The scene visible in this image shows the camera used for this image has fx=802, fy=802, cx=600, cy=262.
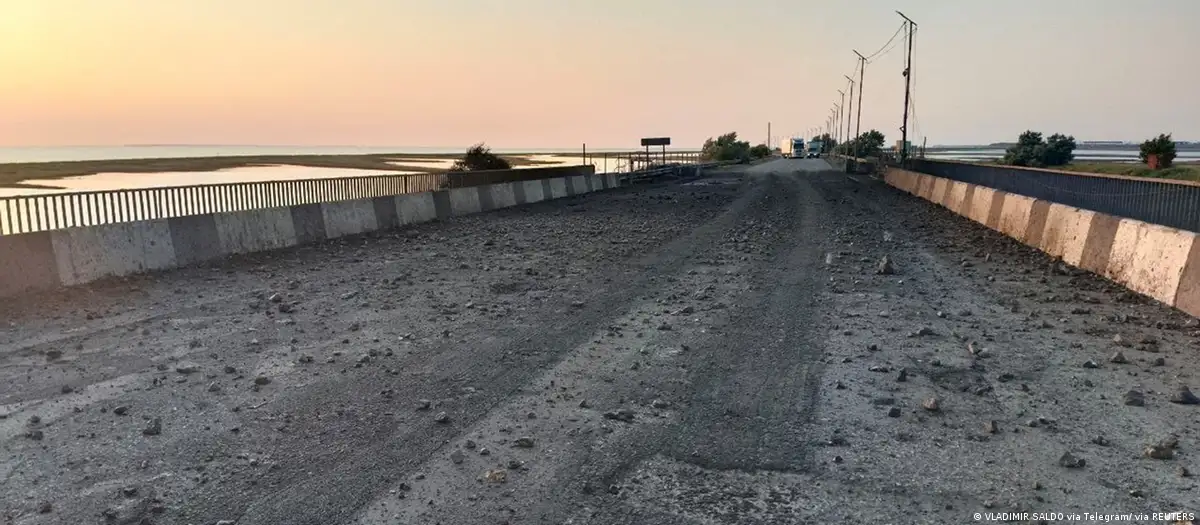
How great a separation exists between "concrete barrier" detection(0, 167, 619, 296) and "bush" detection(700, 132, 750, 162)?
7991 cm

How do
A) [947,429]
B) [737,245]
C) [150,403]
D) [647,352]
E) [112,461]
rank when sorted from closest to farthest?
[112,461] → [947,429] → [150,403] → [647,352] → [737,245]

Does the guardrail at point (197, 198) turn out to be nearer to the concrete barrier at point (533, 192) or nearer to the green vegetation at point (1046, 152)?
the concrete barrier at point (533, 192)

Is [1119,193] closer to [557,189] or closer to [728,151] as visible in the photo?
[557,189]

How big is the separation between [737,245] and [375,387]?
29.6 feet

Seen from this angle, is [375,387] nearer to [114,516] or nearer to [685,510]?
[114,516]

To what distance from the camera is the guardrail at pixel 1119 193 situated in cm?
1009

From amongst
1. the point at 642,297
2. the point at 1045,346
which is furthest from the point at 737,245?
the point at 1045,346

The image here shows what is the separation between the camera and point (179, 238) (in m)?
11.4

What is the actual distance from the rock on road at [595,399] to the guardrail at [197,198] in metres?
→ 3.80

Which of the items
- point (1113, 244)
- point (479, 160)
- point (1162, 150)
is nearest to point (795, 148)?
point (1162, 150)

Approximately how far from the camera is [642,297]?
9.16 m

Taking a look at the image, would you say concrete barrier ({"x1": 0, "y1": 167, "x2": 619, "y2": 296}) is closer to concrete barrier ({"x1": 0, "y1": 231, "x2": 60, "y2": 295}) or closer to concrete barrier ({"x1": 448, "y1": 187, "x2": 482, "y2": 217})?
concrete barrier ({"x1": 0, "y1": 231, "x2": 60, "y2": 295})

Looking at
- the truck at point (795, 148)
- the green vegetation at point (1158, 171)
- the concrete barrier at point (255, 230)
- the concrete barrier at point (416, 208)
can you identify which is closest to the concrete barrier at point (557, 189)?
the concrete barrier at point (416, 208)

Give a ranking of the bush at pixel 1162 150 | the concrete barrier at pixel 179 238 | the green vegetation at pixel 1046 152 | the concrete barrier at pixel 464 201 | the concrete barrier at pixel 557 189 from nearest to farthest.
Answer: the concrete barrier at pixel 179 238 < the concrete barrier at pixel 464 201 < the concrete barrier at pixel 557 189 < the bush at pixel 1162 150 < the green vegetation at pixel 1046 152
